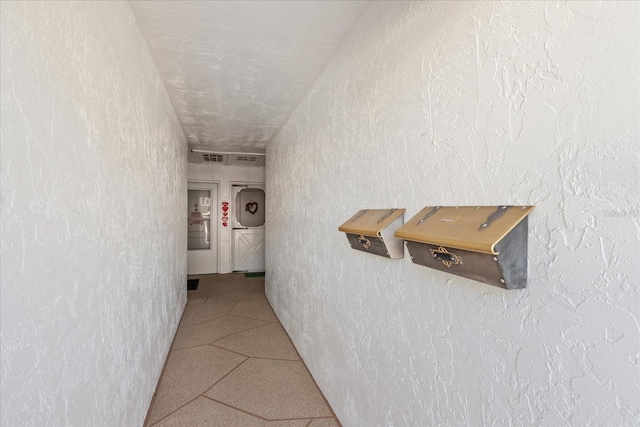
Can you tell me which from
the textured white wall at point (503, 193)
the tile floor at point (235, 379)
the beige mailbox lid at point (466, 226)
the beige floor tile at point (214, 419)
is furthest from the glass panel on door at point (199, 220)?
the beige mailbox lid at point (466, 226)

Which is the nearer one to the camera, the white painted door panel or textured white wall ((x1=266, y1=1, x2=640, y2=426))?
textured white wall ((x1=266, y1=1, x2=640, y2=426))

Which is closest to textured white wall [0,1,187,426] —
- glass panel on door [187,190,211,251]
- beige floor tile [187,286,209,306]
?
beige floor tile [187,286,209,306]

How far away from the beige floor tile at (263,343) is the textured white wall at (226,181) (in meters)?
3.28

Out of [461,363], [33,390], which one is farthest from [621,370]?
[33,390]

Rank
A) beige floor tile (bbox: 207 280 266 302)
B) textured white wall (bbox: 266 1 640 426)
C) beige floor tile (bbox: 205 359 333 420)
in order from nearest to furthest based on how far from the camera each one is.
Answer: textured white wall (bbox: 266 1 640 426)
beige floor tile (bbox: 205 359 333 420)
beige floor tile (bbox: 207 280 266 302)

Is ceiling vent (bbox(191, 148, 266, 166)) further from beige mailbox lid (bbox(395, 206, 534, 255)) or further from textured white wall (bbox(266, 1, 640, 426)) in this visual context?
beige mailbox lid (bbox(395, 206, 534, 255))

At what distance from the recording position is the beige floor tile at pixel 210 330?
10.3 feet

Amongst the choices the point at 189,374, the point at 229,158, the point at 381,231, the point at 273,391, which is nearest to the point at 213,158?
the point at 229,158

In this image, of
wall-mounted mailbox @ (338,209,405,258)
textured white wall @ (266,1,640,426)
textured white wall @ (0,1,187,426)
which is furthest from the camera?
wall-mounted mailbox @ (338,209,405,258)

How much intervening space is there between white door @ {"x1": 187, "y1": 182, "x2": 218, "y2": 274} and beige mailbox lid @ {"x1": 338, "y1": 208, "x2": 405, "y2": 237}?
5495mm

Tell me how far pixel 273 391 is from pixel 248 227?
4.77 meters

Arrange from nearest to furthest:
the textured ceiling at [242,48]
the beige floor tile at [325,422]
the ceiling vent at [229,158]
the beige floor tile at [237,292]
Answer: the textured ceiling at [242,48], the beige floor tile at [325,422], the beige floor tile at [237,292], the ceiling vent at [229,158]

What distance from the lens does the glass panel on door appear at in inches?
254

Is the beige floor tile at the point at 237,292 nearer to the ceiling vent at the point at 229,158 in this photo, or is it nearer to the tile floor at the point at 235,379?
the tile floor at the point at 235,379
